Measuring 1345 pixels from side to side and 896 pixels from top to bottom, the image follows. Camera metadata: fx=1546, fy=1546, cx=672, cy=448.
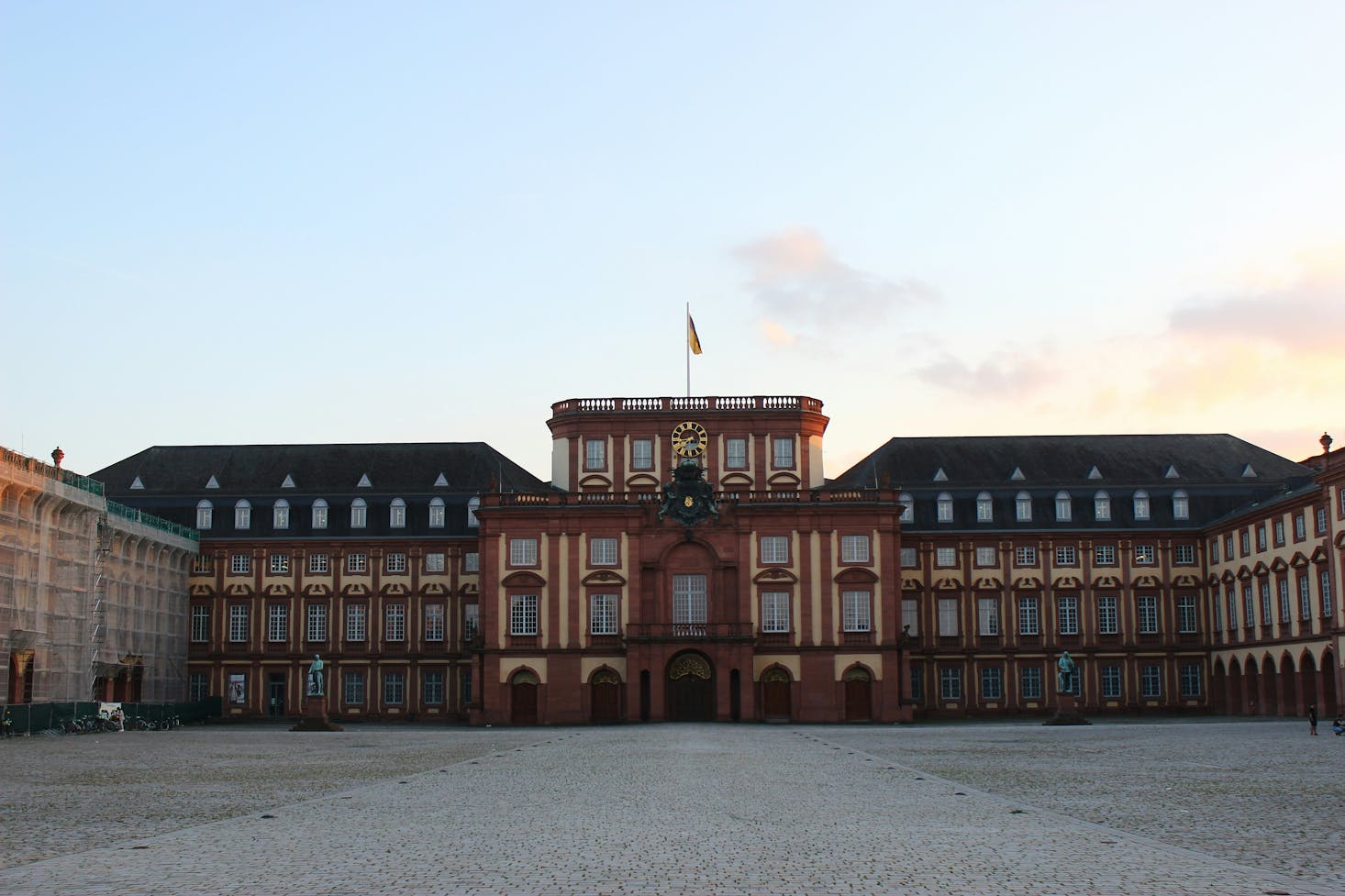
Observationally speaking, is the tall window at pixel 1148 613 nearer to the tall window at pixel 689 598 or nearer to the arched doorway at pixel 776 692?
the arched doorway at pixel 776 692

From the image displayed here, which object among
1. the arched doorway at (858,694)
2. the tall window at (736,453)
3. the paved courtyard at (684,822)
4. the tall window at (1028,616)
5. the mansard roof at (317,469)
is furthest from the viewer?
the mansard roof at (317,469)

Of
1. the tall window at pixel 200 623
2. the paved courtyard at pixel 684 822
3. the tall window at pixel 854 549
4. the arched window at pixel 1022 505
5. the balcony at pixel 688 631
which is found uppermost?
the arched window at pixel 1022 505

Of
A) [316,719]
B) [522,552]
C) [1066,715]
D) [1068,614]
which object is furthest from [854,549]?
[316,719]

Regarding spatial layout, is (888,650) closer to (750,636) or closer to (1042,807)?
(750,636)

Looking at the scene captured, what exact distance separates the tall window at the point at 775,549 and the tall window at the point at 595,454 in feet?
34.3

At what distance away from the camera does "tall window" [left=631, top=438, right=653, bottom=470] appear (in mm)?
86062

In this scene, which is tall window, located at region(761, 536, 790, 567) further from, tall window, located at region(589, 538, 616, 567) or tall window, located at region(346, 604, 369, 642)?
tall window, located at region(346, 604, 369, 642)

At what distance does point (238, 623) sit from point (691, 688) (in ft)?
92.1

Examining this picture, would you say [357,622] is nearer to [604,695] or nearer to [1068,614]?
[604,695]

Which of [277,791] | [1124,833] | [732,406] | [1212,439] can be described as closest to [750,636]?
[732,406]

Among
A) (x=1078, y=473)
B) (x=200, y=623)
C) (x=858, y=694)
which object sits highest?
(x=1078, y=473)

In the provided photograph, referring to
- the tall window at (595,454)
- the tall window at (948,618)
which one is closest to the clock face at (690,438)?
the tall window at (595,454)

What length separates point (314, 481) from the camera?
93.0 metres

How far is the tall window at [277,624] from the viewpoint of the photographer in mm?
90375
